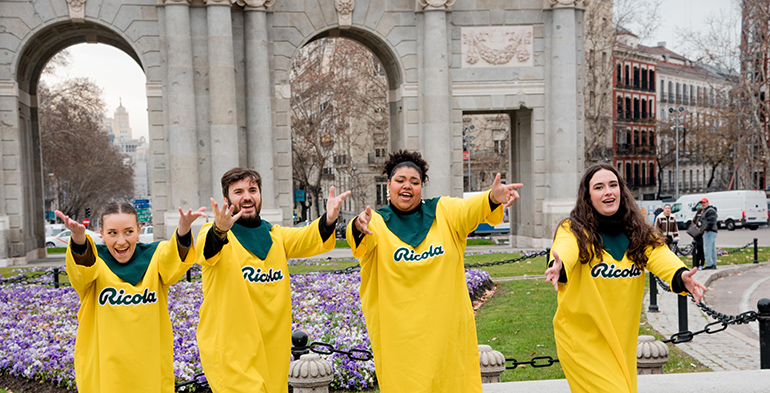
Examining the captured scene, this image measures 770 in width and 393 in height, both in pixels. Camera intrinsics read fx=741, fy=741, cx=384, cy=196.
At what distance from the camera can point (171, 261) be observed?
16.8 feet

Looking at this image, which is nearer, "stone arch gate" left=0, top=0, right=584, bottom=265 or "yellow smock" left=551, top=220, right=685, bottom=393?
"yellow smock" left=551, top=220, right=685, bottom=393

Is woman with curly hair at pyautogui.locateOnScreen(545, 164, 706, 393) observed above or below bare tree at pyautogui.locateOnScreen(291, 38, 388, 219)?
below

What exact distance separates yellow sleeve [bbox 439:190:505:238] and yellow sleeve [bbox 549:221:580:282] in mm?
433

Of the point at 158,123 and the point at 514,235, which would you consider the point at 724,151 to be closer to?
the point at 514,235

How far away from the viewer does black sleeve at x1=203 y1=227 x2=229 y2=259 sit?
199 inches

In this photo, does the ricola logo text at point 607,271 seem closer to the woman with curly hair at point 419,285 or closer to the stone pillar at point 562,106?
the woman with curly hair at point 419,285

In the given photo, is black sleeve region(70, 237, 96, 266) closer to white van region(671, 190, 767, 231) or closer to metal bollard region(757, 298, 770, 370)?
metal bollard region(757, 298, 770, 370)

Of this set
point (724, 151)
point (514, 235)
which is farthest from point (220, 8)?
point (724, 151)

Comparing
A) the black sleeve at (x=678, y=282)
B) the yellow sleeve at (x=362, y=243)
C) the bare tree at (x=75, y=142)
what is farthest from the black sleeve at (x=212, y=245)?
the bare tree at (x=75, y=142)

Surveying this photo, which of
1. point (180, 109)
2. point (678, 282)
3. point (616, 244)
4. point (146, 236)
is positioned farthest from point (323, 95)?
point (678, 282)

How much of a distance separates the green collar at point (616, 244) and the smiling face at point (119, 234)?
3278 millimetres

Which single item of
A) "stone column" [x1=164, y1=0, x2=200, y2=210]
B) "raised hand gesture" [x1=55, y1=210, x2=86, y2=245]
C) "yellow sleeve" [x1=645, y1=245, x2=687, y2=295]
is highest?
"stone column" [x1=164, y1=0, x2=200, y2=210]

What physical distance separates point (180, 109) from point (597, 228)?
18.2 m

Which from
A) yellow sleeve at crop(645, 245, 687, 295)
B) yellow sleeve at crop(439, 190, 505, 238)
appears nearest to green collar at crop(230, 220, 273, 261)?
yellow sleeve at crop(439, 190, 505, 238)
